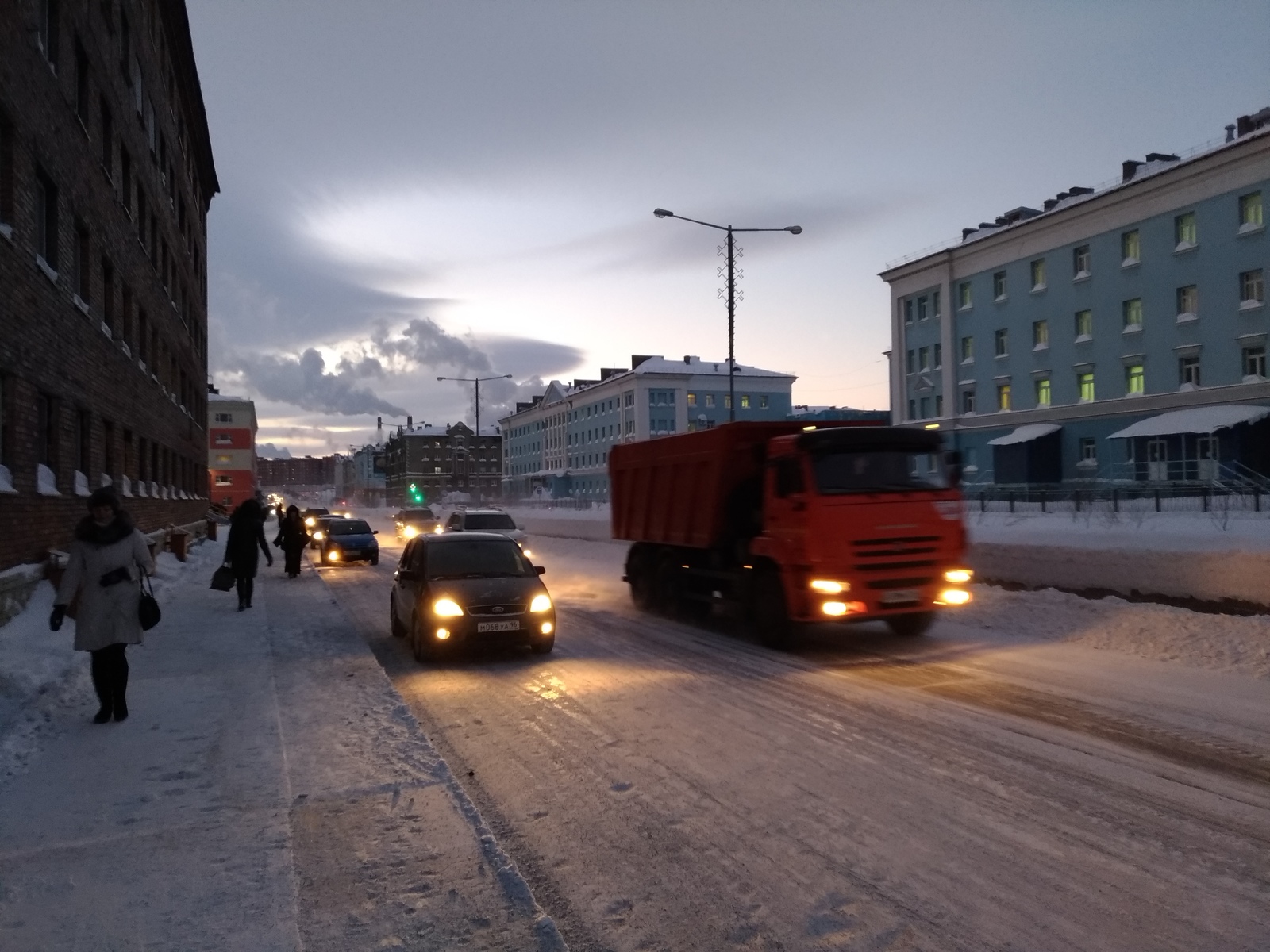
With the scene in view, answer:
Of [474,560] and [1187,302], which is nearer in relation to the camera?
[474,560]

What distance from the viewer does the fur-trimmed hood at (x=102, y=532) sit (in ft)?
24.1

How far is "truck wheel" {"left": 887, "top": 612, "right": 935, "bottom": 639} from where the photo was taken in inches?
483

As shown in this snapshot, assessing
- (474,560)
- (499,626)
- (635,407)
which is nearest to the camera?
(499,626)

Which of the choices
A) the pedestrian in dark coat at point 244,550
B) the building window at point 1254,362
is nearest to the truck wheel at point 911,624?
the pedestrian in dark coat at point 244,550

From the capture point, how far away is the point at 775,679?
954cm

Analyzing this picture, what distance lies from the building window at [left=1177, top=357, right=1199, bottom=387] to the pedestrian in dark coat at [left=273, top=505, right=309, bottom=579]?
3766 centimetres

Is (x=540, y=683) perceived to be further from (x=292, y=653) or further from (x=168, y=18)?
(x=168, y=18)

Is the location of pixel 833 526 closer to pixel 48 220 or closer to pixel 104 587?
pixel 104 587

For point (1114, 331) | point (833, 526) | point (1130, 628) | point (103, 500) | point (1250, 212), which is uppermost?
point (1250, 212)

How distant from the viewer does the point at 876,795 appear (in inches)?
225

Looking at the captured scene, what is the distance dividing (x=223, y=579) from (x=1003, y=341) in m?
47.3

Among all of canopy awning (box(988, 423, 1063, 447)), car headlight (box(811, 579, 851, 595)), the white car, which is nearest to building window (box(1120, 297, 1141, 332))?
canopy awning (box(988, 423, 1063, 447))

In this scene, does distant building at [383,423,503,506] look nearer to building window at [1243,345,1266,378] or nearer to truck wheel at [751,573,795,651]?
building window at [1243,345,1266,378]

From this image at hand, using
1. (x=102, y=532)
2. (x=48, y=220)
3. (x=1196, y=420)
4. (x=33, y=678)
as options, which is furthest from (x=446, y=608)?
(x=1196, y=420)
